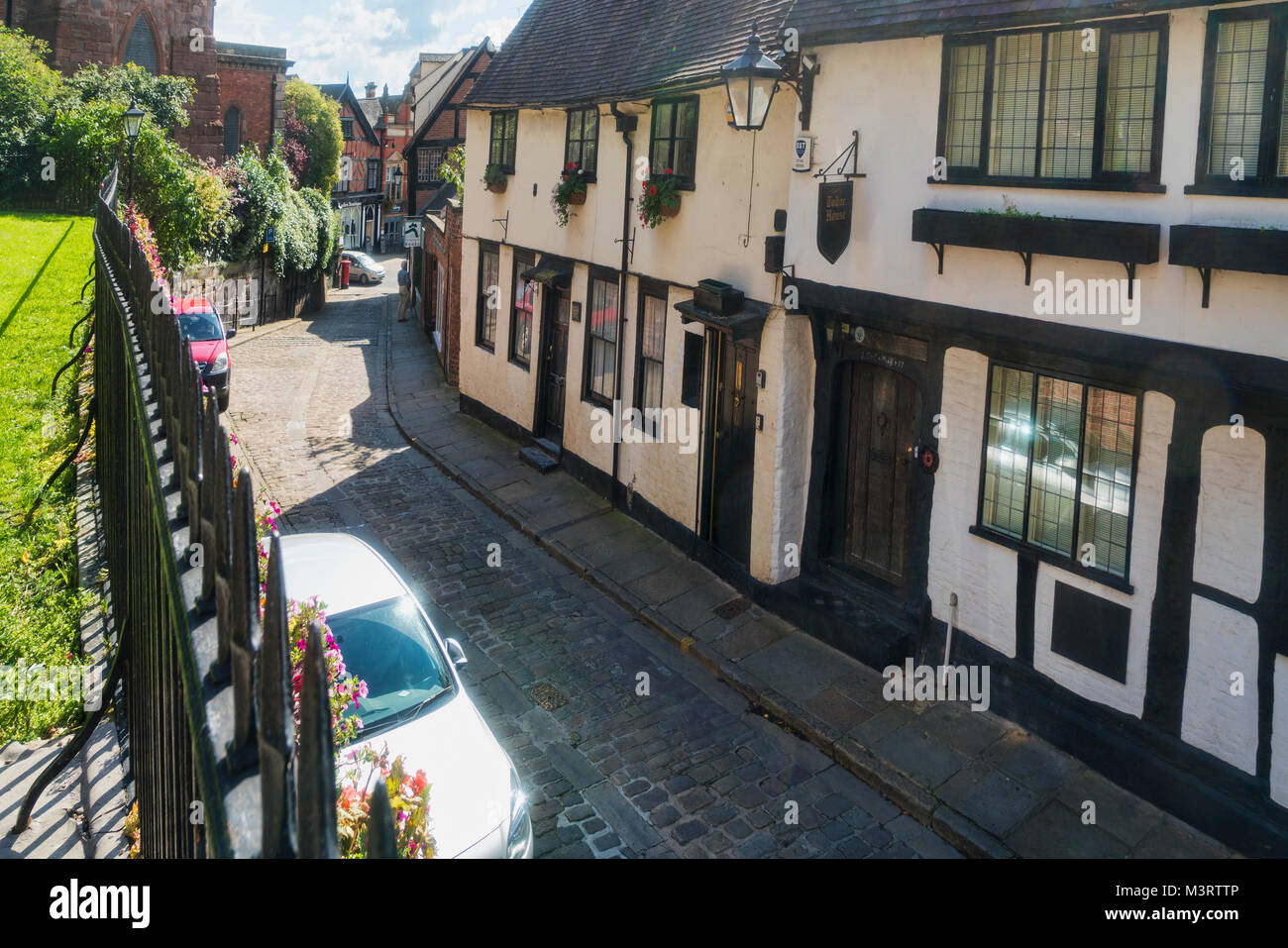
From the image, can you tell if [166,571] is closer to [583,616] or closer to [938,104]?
[938,104]

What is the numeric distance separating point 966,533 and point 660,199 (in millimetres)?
6478

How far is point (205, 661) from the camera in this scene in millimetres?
2316

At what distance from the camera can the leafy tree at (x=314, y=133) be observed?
201 ft

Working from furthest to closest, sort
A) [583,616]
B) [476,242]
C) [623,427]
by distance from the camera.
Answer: [476,242]
[623,427]
[583,616]

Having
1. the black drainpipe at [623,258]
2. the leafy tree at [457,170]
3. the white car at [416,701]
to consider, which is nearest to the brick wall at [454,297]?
the leafy tree at [457,170]

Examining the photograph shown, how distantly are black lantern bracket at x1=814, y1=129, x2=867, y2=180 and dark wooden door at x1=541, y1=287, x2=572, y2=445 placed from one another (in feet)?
25.9

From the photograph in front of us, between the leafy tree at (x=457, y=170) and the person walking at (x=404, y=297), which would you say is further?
the person walking at (x=404, y=297)

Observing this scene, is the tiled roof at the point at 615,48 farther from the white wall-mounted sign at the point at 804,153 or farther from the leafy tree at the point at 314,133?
the leafy tree at the point at 314,133

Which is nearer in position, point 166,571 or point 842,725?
point 166,571

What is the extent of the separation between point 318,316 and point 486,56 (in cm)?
1593

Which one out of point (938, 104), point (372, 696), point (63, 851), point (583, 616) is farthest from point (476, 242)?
point (63, 851)

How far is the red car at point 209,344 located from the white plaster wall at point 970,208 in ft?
45.4

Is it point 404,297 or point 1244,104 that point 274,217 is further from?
point 1244,104
